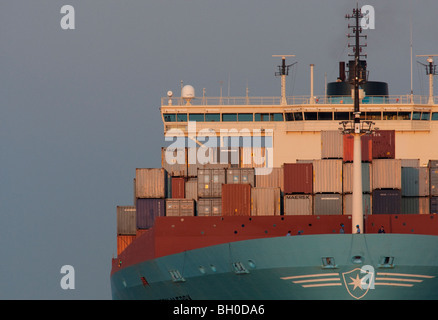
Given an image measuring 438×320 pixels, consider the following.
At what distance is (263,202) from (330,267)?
25.1 feet

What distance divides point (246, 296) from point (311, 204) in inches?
255

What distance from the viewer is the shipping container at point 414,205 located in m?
47.8

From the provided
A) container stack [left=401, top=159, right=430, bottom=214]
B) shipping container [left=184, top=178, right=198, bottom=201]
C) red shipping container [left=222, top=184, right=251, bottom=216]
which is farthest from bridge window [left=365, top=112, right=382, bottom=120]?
red shipping container [left=222, top=184, right=251, bottom=216]

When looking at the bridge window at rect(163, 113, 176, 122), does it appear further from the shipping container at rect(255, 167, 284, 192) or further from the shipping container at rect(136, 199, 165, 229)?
the shipping container at rect(255, 167, 284, 192)

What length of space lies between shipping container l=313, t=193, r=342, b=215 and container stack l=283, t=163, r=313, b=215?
10.1 inches

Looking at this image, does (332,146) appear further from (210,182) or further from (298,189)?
(210,182)

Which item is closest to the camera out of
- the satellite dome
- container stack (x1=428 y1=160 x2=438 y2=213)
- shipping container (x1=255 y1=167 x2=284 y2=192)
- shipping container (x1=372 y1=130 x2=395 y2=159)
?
container stack (x1=428 y1=160 x2=438 y2=213)

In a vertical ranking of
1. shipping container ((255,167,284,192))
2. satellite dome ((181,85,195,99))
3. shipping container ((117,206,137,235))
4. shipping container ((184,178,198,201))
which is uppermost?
satellite dome ((181,85,195,99))

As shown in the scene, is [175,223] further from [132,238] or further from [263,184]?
[132,238]

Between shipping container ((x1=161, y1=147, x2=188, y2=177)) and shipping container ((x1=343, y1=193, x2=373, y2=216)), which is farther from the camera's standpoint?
shipping container ((x1=161, y1=147, x2=188, y2=177))

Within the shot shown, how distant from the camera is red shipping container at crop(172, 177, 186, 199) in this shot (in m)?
52.0

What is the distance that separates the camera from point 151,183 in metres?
51.2

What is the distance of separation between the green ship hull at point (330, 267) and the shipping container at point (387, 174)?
738 centimetres
